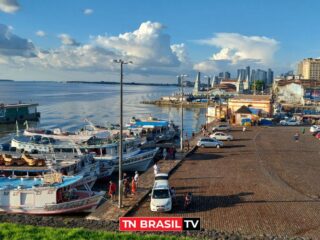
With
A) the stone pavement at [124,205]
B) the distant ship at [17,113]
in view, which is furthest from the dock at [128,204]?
the distant ship at [17,113]

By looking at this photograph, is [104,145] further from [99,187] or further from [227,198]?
[227,198]

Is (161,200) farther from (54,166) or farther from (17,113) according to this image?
(17,113)

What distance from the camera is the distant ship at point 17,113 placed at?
274 feet

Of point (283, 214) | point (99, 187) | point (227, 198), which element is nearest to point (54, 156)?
point (99, 187)

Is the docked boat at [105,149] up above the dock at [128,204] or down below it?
above

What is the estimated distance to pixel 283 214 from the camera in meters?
19.3

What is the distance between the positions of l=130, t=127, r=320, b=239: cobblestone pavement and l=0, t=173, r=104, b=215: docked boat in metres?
4.25

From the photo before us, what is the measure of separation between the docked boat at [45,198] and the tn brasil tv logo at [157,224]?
7470 mm

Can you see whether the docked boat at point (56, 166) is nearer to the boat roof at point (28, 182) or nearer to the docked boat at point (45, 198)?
the boat roof at point (28, 182)

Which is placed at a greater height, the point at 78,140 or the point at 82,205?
the point at 78,140

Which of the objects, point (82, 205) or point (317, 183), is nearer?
point (82, 205)

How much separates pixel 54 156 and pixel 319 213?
62.9 ft

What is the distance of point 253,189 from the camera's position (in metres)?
23.9

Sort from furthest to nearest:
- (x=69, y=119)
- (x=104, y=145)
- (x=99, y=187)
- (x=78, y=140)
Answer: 1. (x=69, y=119)
2. (x=78, y=140)
3. (x=104, y=145)
4. (x=99, y=187)
